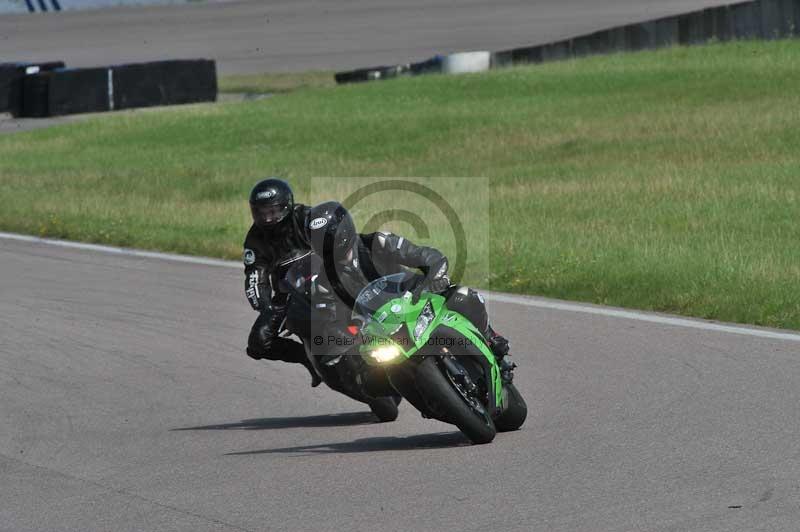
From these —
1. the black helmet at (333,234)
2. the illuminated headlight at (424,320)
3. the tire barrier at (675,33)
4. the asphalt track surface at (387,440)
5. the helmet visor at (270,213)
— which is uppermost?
the tire barrier at (675,33)

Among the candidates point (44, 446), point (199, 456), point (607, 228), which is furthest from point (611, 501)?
point (607, 228)

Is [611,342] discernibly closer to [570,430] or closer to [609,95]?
[570,430]

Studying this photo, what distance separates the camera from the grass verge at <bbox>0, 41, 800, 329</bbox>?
1318 cm

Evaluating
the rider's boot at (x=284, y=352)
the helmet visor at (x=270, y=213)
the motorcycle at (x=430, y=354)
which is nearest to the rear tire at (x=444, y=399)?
the motorcycle at (x=430, y=354)

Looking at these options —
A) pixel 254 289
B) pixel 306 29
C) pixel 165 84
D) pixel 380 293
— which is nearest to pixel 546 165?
pixel 254 289

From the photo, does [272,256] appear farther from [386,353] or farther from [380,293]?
[386,353]

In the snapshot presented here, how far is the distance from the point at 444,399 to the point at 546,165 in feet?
58.0

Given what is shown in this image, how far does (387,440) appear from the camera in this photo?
785 centimetres

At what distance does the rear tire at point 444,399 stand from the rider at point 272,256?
1398mm

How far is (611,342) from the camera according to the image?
1016 centimetres

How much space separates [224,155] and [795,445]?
23.1m

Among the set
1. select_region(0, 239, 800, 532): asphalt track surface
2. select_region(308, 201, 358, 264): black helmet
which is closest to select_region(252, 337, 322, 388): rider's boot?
select_region(0, 239, 800, 532): asphalt track surface

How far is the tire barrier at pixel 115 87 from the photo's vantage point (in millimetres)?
38344

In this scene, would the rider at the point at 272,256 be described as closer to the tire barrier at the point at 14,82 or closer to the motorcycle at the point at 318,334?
the motorcycle at the point at 318,334
